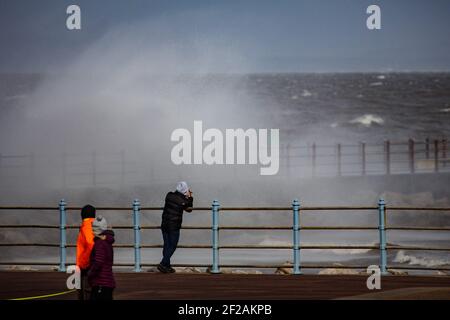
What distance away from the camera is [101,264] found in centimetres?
1295

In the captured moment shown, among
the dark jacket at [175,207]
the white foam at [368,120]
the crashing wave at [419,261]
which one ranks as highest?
the white foam at [368,120]

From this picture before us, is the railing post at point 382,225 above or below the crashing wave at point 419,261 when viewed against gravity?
above

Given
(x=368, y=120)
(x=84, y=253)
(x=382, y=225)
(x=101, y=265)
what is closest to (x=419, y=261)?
(x=382, y=225)

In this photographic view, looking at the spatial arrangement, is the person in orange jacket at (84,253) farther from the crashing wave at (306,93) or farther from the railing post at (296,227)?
the crashing wave at (306,93)

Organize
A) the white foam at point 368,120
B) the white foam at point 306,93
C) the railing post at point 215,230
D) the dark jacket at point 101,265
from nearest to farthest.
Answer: the dark jacket at point 101,265
the railing post at point 215,230
the white foam at point 368,120
the white foam at point 306,93

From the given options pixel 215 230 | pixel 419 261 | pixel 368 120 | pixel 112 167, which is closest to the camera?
pixel 215 230

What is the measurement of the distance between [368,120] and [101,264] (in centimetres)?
10593

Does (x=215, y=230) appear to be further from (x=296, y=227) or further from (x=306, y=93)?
(x=306, y=93)

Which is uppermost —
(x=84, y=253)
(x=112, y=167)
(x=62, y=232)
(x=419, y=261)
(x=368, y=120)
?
(x=368, y=120)

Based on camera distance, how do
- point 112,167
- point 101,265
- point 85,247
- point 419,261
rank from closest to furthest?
point 101,265
point 85,247
point 419,261
point 112,167

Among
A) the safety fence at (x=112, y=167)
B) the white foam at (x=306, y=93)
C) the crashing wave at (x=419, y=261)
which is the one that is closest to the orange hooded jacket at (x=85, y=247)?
Answer: the crashing wave at (x=419, y=261)

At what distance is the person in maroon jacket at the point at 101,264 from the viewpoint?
42.5 feet

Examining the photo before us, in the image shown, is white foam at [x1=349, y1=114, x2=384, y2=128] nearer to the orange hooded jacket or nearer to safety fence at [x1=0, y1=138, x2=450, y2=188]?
safety fence at [x1=0, y1=138, x2=450, y2=188]

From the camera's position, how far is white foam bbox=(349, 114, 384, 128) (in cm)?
11600
